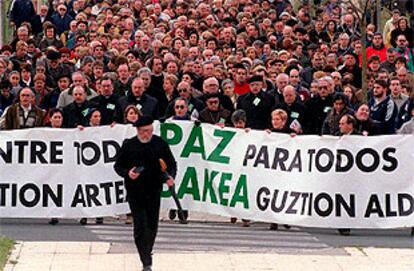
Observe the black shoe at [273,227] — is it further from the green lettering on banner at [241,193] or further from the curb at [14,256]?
the curb at [14,256]

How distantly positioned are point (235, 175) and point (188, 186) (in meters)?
0.69

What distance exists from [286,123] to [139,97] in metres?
2.31

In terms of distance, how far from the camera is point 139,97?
893 inches

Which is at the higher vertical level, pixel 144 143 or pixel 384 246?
pixel 144 143

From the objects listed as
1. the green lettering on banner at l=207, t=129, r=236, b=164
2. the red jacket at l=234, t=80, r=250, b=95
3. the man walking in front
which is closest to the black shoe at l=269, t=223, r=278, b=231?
the green lettering on banner at l=207, t=129, r=236, b=164

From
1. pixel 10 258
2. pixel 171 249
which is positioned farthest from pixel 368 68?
pixel 10 258

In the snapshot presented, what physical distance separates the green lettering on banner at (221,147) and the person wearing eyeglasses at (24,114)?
268 centimetres

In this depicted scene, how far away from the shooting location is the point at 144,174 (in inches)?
679

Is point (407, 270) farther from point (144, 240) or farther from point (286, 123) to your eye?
point (286, 123)

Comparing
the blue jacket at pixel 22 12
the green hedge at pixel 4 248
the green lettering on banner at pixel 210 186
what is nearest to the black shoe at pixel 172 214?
the green lettering on banner at pixel 210 186

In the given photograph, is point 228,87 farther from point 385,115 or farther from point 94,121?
point 94,121

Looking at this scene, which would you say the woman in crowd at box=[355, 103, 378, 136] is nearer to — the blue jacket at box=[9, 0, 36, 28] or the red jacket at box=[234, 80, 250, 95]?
the red jacket at box=[234, 80, 250, 95]

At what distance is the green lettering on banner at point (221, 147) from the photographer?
21188 mm

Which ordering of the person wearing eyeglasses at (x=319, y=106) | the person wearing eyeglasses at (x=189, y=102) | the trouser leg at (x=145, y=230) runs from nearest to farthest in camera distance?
1. the trouser leg at (x=145, y=230)
2. the person wearing eyeglasses at (x=189, y=102)
3. the person wearing eyeglasses at (x=319, y=106)
